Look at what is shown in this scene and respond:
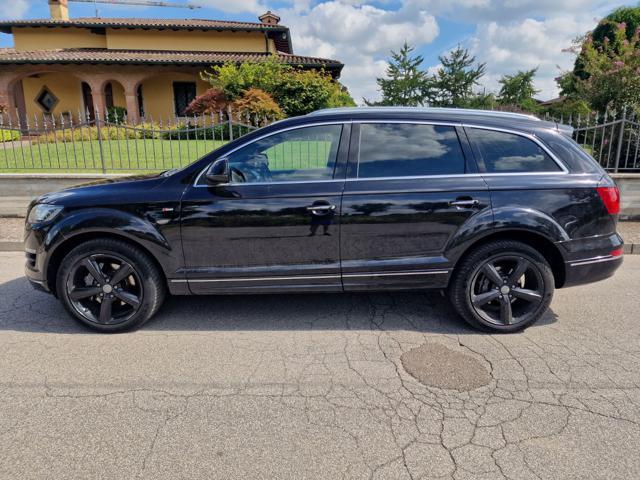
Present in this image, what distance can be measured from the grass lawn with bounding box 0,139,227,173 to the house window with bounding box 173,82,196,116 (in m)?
14.2

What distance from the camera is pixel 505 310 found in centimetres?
339

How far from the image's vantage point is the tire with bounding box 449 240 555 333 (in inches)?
132

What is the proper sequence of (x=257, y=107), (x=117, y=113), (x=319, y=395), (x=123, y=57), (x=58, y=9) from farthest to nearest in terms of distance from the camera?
(x=58, y=9), (x=117, y=113), (x=123, y=57), (x=257, y=107), (x=319, y=395)

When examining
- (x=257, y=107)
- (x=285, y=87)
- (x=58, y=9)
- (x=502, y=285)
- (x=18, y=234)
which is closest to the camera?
(x=502, y=285)

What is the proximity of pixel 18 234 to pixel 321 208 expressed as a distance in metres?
5.61

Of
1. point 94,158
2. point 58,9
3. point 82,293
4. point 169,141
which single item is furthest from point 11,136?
point 58,9

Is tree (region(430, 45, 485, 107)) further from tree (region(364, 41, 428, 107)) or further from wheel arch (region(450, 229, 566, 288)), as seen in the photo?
wheel arch (region(450, 229, 566, 288))

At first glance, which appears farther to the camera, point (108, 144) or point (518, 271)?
point (108, 144)

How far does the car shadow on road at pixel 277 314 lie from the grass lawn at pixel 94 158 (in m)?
4.06

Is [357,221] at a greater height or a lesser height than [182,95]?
lesser

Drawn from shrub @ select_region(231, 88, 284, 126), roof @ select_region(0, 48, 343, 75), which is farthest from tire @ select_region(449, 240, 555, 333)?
roof @ select_region(0, 48, 343, 75)

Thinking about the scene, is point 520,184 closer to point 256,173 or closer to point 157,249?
point 256,173

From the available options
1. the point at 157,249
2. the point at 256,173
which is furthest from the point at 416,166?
the point at 157,249

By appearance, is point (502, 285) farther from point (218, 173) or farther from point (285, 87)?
point (285, 87)
